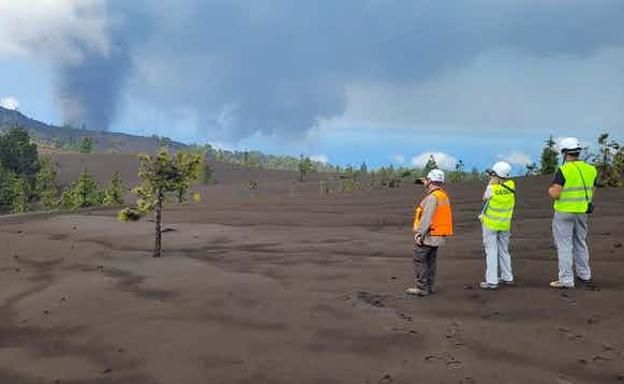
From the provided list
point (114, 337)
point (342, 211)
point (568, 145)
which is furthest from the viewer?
point (342, 211)

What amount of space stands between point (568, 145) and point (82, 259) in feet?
43.0

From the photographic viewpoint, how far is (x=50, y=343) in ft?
30.6

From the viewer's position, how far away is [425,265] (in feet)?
34.1

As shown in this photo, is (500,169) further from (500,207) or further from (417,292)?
(417,292)

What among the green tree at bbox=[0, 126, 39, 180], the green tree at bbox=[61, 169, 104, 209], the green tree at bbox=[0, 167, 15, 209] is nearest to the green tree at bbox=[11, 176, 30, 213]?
the green tree at bbox=[0, 167, 15, 209]

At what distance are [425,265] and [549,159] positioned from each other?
133 ft

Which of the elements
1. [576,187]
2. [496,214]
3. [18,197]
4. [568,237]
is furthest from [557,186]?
[18,197]

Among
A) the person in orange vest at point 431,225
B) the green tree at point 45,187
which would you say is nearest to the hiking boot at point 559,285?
the person in orange vest at point 431,225

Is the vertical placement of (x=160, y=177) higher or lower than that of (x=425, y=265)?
higher

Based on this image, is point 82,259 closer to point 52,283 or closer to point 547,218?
point 52,283

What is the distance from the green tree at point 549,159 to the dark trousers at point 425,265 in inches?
1529

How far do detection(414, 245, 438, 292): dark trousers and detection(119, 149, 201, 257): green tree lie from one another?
8766 millimetres

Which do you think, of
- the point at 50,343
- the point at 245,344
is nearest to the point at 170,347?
the point at 245,344

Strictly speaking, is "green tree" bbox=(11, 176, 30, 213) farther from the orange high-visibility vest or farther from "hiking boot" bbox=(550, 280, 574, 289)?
"hiking boot" bbox=(550, 280, 574, 289)
